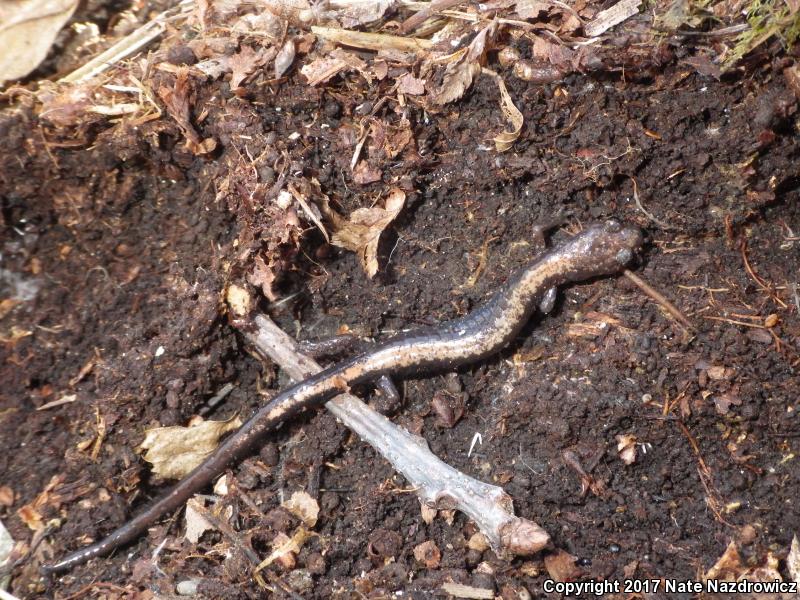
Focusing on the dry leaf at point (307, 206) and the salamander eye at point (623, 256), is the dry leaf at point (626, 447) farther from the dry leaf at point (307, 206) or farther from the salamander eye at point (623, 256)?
the dry leaf at point (307, 206)

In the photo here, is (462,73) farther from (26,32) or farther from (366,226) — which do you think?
(26,32)

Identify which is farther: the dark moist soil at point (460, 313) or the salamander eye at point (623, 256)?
the salamander eye at point (623, 256)

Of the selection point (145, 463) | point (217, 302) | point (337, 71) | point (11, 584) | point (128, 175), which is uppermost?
point (337, 71)

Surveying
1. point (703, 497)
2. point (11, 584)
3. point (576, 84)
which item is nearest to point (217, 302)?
point (11, 584)

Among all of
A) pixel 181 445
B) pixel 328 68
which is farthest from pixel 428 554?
pixel 328 68

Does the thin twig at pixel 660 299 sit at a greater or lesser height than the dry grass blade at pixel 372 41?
lesser

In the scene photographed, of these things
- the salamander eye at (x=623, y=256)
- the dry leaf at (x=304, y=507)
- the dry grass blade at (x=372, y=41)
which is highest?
the dry grass blade at (x=372, y=41)

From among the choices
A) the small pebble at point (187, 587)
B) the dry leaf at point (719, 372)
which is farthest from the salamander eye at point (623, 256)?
the small pebble at point (187, 587)

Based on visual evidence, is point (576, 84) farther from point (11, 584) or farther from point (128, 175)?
point (11, 584)
